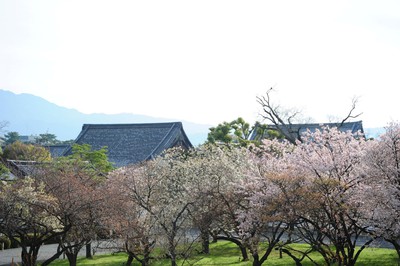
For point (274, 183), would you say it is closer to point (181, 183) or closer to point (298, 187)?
point (298, 187)

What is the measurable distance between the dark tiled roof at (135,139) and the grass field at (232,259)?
12838 millimetres

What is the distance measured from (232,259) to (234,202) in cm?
423

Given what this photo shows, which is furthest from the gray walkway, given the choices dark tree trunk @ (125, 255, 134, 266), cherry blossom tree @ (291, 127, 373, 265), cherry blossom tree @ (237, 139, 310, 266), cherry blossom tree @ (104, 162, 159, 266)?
cherry blossom tree @ (291, 127, 373, 265)

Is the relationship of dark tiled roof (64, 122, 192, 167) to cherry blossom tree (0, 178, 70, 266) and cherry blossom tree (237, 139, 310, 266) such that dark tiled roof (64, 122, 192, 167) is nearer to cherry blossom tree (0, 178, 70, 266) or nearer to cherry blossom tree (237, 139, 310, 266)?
cherry blossom tree (0, 178, 70, 266)

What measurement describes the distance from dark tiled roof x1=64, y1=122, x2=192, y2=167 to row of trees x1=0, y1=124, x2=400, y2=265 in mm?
14566

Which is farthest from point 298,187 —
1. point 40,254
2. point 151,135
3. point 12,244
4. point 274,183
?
point 151,135

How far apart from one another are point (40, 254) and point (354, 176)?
15.5m

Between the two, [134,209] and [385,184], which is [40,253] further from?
[385,184]

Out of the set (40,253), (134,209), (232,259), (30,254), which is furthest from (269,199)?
(40,253)

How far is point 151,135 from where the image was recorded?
36688mm

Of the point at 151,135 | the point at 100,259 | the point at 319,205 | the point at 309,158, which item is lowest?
the point at 100,259

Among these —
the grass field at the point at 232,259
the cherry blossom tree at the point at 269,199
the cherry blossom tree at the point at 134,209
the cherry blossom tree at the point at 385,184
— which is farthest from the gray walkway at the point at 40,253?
the cherry blossom tree at the point at 385,184

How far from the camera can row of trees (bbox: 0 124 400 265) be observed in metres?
13.5

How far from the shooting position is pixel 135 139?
3716cm
